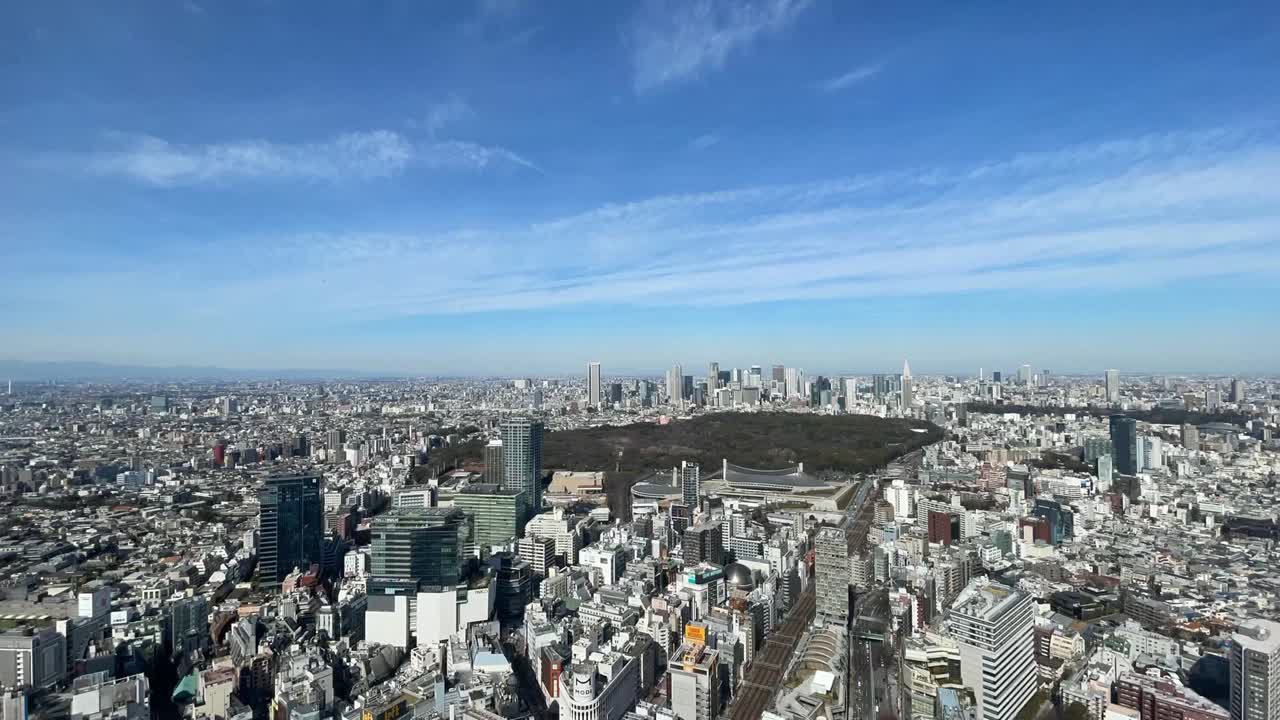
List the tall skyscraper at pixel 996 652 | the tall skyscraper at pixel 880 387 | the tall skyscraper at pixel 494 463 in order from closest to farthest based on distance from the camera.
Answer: the tall skyscraper at pixel 996 652, the tall skyscraper at pixel 494 463, the tall skyscraper at pixel 880 387

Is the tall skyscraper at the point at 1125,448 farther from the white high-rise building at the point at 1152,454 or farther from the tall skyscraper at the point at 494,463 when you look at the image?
the tall skyscraper at the point at 494,463

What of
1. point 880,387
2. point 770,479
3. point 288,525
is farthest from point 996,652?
point 880,387

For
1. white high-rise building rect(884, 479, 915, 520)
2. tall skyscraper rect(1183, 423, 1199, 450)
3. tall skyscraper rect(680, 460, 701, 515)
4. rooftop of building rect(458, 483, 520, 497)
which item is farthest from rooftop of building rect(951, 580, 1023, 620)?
tall skyscraper rect(1183, 423, 1199, 450)

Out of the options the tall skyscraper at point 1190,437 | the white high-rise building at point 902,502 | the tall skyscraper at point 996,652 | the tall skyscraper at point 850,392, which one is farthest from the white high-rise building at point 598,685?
the tall skyscraper at point 850,392

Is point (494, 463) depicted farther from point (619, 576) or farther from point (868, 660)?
point (868, 660)

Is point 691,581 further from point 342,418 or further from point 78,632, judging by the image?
point 342,418

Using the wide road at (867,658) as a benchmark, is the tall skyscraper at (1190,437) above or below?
above

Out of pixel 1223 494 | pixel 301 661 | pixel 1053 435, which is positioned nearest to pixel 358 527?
pixel 301 661
